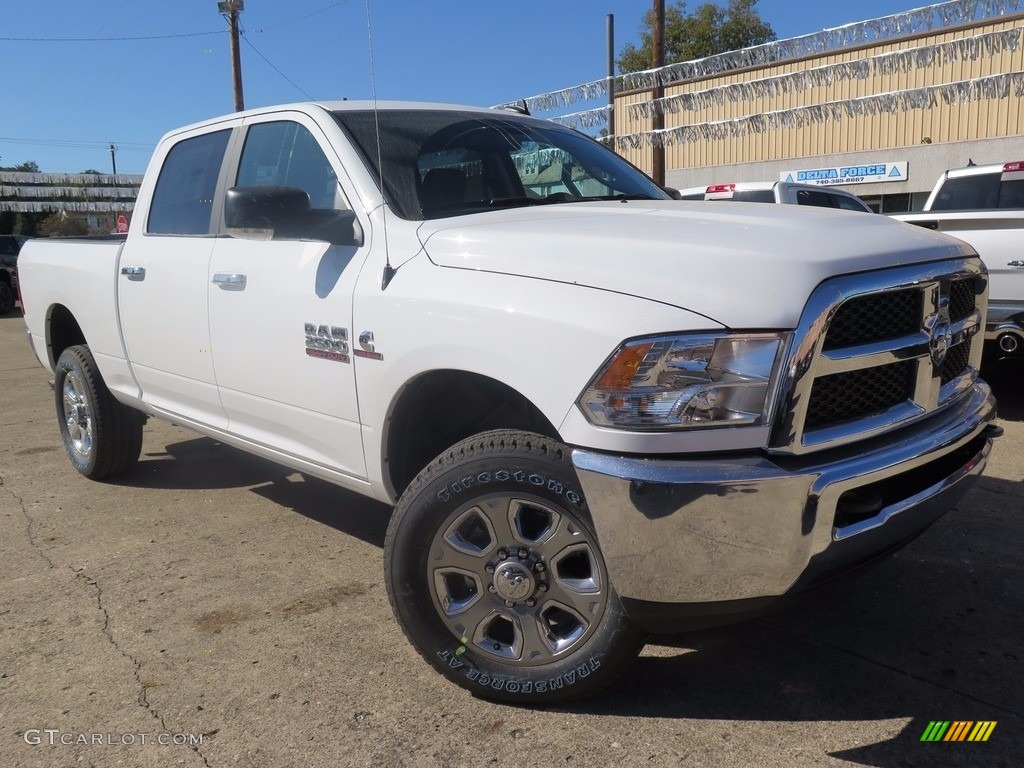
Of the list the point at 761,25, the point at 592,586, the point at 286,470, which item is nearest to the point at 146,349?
the point at 286,470

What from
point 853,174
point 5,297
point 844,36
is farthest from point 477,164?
point 5,297

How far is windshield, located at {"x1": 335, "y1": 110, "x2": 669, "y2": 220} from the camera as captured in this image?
130 inches

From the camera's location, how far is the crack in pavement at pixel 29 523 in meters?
4.13

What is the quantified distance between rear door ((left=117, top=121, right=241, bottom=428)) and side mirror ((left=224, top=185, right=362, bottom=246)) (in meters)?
0.82

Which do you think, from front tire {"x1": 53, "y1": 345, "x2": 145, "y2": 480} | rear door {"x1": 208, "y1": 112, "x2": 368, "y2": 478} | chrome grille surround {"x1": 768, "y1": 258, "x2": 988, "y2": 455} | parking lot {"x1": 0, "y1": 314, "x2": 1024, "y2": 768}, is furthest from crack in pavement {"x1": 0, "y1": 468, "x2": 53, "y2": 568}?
chrome grille surround {"x1": 768, "y1": 258, "x2": 988, "y2": 455}

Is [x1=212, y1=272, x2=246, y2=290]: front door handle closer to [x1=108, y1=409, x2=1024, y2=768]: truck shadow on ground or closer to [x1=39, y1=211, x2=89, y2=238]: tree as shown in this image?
[x1=108, y1=409, x2=1024, y2=768]: truck shadow on ground

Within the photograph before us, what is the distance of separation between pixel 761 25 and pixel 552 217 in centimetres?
4017

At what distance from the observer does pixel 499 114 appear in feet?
13.4

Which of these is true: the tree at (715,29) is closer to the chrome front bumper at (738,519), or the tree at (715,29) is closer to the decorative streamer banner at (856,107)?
the decorative streamer banner at (856,107)

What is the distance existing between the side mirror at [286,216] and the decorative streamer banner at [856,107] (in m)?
12.4

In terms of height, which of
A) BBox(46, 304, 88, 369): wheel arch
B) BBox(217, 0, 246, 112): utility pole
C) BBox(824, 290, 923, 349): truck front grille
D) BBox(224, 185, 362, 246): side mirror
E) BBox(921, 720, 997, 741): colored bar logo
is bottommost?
BBox(921, 720, 997, 741): colored bar logo

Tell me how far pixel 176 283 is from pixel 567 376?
2458mm

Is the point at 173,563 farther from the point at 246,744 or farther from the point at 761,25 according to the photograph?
the point at 761,25

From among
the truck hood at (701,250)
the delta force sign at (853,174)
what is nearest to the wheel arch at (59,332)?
the truck hood at (701,250)
